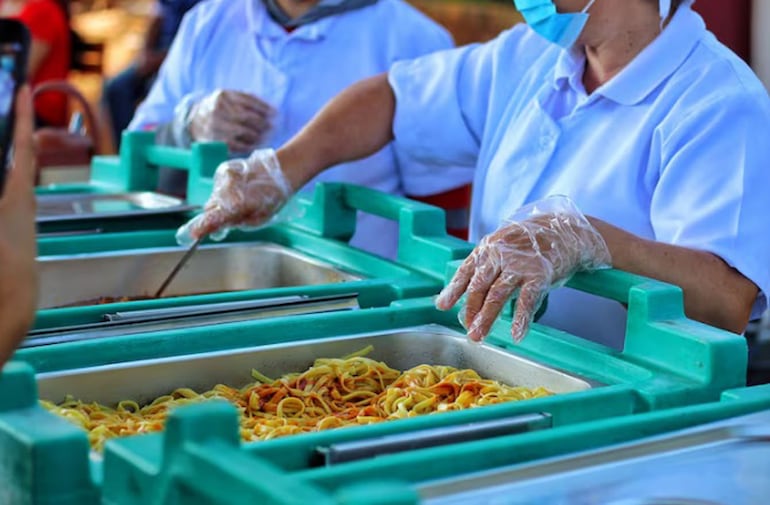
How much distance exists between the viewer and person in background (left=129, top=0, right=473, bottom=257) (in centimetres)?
304

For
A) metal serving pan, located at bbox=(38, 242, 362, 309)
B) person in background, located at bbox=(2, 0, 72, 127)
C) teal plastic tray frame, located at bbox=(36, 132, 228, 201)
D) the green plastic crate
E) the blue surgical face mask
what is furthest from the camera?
person in background, located at bbox=(2, 0, 72, 127)

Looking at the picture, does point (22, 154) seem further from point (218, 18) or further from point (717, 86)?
point (218, 18)

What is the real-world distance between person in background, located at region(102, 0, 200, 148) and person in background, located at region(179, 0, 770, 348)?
3.20 metres

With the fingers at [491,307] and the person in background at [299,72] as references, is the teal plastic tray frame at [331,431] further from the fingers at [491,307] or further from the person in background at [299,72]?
the person in background at [299,72]

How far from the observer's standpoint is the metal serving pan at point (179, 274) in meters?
2.37

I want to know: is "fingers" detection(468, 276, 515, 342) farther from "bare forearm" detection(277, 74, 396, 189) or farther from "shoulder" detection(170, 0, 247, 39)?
"shoulder" detection(170, 0, 247, 39)

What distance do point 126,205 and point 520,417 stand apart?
5.69 ft

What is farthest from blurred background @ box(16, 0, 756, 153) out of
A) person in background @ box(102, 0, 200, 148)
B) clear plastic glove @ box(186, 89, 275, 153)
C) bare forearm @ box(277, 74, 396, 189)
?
clear plastic glove @ box(186, 89, 275, 153)

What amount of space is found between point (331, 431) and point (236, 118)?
5.98 feet

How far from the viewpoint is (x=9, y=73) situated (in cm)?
105

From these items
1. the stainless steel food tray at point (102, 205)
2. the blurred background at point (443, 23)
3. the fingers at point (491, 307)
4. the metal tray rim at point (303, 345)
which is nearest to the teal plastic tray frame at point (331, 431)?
the metal tray rim at point (303, 345)

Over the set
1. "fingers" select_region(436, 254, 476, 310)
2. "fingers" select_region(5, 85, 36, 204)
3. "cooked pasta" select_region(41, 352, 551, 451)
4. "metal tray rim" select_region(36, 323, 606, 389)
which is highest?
"fingers" select_region(5, 85, 36, 204)

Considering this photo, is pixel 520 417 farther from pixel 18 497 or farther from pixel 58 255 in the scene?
pixel 58 255

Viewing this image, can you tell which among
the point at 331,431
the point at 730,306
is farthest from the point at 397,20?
the point at 331,431
